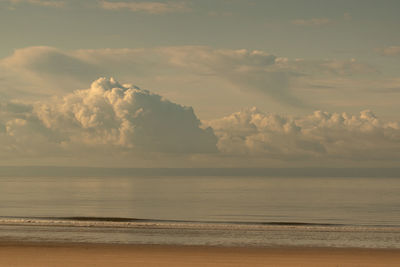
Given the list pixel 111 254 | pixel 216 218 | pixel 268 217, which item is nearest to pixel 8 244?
pixel 111 254

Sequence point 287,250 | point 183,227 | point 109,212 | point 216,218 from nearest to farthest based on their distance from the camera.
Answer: point 287,250
point 183,227
point 216,218
point 109,212

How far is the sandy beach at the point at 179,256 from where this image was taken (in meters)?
22.0

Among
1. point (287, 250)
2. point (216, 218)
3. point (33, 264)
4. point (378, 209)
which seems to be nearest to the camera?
point (33, 264)

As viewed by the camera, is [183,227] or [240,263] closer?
[240,263]

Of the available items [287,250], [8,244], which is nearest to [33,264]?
[8,244]

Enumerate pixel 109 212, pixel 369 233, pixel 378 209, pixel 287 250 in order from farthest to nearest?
1. pixel 378 209
2. pixel 109 212
3. pixel 369 233
4. pixel 287 250

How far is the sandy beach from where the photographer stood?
22.0m

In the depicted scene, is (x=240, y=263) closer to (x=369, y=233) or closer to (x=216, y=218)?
(x=369, y=233)

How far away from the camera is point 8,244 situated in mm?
28219

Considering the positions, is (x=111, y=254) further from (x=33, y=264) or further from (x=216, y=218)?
(x=216, y=218)

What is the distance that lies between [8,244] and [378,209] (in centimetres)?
4834

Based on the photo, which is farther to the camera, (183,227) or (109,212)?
(109,212)

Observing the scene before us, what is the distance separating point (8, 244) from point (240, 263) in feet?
49.1

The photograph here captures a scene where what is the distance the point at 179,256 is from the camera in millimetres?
23953
